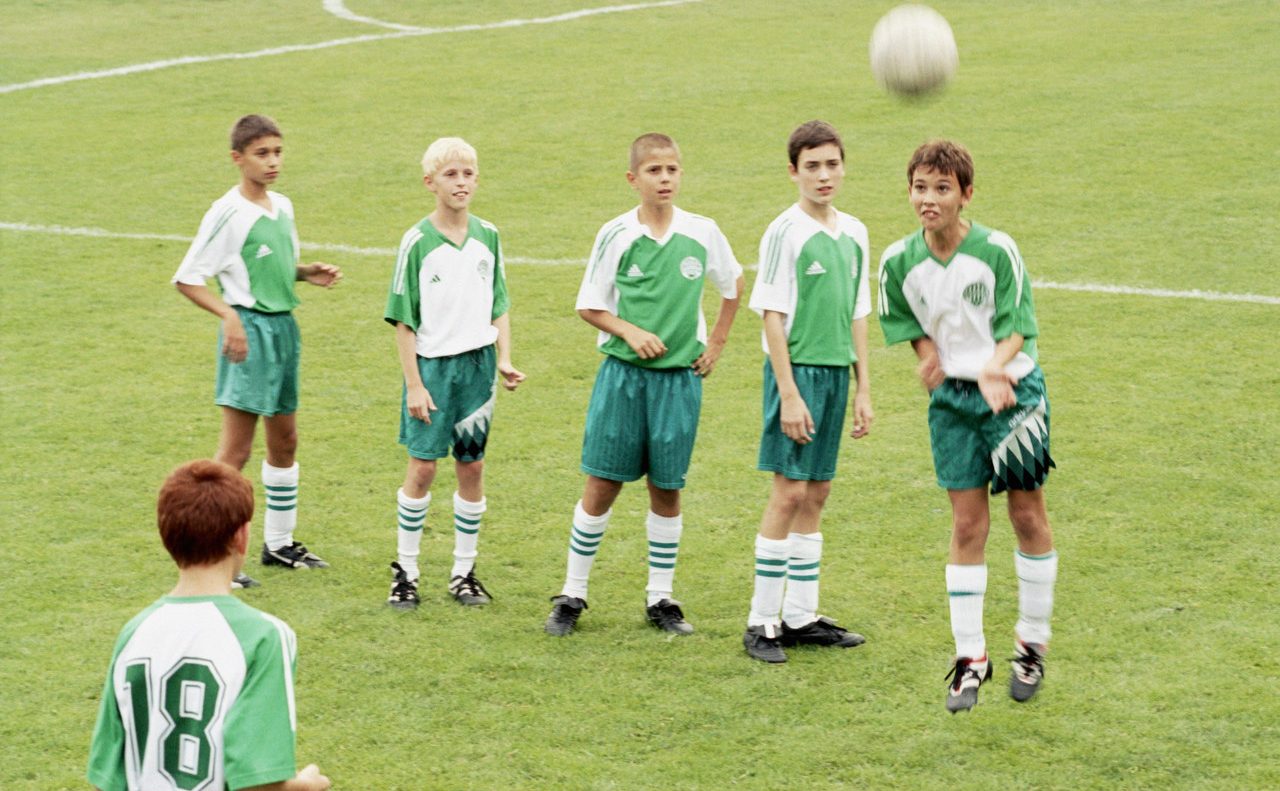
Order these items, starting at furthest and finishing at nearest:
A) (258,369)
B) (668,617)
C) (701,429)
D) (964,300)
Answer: (701,429), (258,369), (668,617), (964,300)

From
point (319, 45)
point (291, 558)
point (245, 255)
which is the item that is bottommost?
point (291, 558)

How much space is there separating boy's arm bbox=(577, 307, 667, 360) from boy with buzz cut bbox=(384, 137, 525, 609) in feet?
1.82

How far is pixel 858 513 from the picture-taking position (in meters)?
8.27

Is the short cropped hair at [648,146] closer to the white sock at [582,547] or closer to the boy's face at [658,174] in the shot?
the boy's face at [658,174]

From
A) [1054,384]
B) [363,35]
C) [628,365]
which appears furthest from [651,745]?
[363,35]

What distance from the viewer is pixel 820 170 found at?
6.59 meters

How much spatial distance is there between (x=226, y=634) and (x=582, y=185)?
11.7 meters

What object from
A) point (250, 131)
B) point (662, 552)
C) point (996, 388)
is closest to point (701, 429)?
point (662, 552)

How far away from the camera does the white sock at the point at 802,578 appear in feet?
22.3

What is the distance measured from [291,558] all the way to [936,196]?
12.0ft

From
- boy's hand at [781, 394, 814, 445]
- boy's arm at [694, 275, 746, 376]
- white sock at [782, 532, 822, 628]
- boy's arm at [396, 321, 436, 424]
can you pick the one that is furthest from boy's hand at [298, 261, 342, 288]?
white sock at [782, 532, 822, 628]

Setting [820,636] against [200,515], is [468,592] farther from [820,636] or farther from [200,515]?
[200,515]

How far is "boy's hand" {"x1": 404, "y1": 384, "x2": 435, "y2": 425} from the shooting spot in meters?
7.00

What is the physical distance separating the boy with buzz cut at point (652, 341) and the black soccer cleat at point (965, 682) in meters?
1.42
